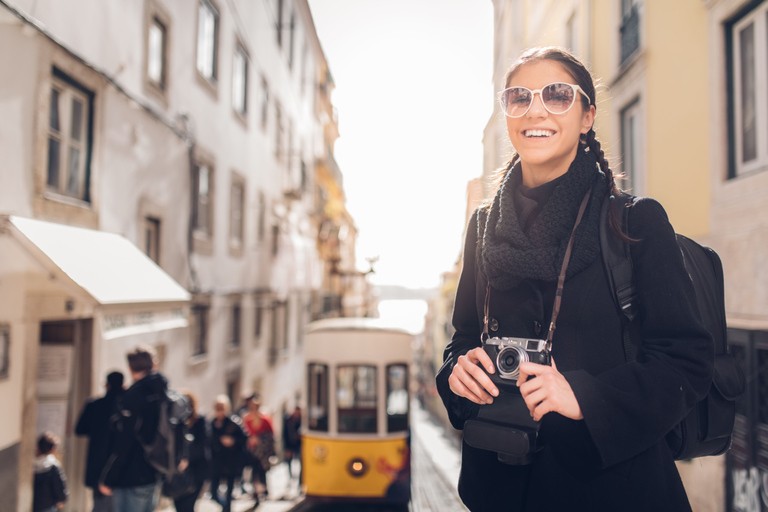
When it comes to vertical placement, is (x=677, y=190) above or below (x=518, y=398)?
above

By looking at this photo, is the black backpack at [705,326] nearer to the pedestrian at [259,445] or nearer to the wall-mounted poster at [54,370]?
the wall-mounted poster at [54,370]

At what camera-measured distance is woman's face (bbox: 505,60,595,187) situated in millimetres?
1383

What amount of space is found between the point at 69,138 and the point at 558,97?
7666mm

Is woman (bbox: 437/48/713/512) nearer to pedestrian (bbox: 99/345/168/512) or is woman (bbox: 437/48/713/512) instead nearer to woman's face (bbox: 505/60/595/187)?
woman's face (bbox: 505/60/595/187)

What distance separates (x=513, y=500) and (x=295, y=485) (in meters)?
13.7

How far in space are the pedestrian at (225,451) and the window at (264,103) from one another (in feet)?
37.3

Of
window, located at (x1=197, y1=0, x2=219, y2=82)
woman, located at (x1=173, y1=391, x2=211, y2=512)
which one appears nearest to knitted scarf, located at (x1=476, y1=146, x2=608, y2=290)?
woman, located at (x1=173, y1=391, x2=211, y2=512)

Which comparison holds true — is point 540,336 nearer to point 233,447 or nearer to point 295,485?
point 233,447

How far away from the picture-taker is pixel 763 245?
581 cm

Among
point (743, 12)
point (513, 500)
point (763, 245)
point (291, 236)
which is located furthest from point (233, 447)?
point (291, 236)

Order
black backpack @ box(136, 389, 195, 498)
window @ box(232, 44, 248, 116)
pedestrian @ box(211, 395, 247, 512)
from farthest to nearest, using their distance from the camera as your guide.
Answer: window @ box(232, 44, 248, 116) → pedestrian @ box(211, 395, 247, 512) → black backpack @ box(136, 389, 195, 498)

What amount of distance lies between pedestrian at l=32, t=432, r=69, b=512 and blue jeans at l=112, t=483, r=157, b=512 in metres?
1.88

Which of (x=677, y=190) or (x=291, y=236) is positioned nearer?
(x=677, y=190)

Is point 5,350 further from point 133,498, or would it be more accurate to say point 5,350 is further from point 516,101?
point 516,101
